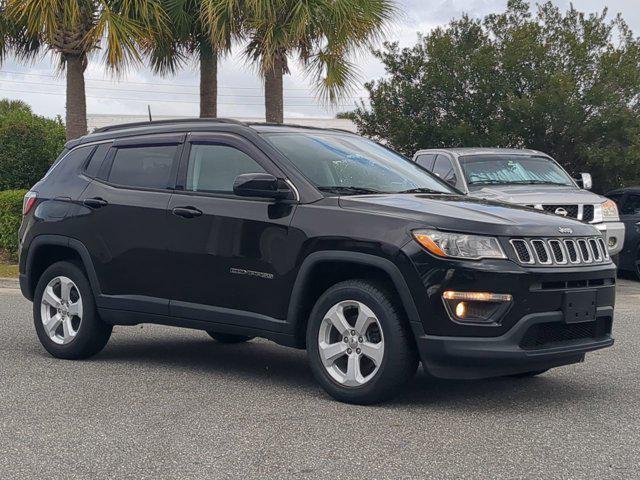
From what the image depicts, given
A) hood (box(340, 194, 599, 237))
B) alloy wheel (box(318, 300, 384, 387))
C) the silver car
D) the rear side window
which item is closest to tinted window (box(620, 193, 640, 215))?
the silver car

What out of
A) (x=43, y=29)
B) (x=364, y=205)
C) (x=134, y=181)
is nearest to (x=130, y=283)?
(x=134, y=181)

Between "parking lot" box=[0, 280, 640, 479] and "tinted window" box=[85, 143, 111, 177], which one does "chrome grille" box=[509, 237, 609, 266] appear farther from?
"tinted window" box=[85, 143, 111, 177]

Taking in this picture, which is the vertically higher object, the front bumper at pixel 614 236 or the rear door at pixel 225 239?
the rear door at pixel 225 239

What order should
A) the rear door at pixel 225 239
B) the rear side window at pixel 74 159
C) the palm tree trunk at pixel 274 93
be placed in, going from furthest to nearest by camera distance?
1. the palm tree trunk at pixel 274 93
2. the rear side window at pixel 74 159
3. the rear door at pixel 225 239

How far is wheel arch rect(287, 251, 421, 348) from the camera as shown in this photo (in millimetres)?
5977

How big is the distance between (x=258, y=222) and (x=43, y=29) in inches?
433

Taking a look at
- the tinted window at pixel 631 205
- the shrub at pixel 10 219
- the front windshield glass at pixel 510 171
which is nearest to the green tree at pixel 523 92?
the tinted window at pixel 631 205

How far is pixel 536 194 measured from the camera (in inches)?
524

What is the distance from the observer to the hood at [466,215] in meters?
5.91

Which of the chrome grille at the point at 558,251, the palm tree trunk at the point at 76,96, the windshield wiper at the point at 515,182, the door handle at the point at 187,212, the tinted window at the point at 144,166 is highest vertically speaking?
the palm tree trunk at the point at 76,96

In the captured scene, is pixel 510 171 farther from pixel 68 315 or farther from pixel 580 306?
pixel 580 306

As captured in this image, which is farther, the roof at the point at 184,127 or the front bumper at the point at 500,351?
the roof at the point at 184,127

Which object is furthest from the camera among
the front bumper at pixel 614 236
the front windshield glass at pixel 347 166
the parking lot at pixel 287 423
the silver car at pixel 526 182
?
the front bumper at pixel 614 236

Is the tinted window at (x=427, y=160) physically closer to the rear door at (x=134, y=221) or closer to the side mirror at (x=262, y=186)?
the rear door at (x=134, y=221)
